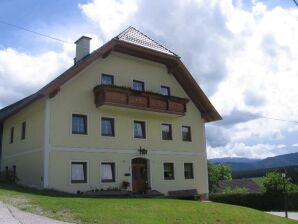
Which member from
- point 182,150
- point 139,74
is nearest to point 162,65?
point 139,74

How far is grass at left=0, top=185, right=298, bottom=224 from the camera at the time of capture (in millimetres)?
14291

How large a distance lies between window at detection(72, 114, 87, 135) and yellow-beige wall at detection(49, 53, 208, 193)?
0.26m

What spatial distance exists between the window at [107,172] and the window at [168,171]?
4.28 meters

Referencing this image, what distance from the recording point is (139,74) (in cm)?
2800

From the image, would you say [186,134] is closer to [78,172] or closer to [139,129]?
[139,129]

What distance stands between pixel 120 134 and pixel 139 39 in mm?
6662

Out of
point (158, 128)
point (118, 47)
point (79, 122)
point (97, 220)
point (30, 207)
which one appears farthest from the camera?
point (158, 128)

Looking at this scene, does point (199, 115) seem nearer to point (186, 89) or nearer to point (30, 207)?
point (186, 89)

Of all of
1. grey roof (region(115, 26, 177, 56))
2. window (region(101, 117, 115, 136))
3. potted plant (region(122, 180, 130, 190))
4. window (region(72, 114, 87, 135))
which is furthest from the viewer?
grey roof (region(115, 26, 177, 56))

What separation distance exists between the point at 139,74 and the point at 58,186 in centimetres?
923

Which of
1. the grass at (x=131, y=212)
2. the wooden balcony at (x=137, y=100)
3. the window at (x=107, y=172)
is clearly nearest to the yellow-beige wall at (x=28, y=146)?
the wooden balcony at (x=137, y=100)

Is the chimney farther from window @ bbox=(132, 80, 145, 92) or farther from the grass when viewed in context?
the grass

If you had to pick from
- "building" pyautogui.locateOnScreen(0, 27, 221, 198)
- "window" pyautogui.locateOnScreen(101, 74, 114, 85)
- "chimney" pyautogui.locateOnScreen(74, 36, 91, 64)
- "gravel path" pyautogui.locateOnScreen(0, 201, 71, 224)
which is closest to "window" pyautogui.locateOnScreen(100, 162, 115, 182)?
"building" pyautogui.locateOnScreen(0, 27, 221, 198)

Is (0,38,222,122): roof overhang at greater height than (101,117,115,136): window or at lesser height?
greater
